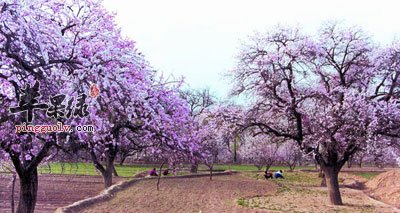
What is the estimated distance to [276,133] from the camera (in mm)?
16906

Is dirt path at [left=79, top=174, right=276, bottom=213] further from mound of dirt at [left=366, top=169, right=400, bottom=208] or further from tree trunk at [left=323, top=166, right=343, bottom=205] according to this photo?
mound of dirt at [left=366, top=169, right=400, bottom=208]

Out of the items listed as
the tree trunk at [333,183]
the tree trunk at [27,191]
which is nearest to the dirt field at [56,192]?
the tree trunk at [27,191]

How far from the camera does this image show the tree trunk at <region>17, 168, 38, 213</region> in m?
8.95

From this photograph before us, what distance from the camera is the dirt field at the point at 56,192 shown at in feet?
53.9

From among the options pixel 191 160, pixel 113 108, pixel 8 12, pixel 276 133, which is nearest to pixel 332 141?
pixel 276 133

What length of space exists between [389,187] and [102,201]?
14.9m

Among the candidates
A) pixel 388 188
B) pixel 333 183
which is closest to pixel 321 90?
pixel 333 183

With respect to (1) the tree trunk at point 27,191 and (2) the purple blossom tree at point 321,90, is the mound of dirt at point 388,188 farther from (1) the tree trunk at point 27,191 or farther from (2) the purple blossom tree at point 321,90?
(1) the tree trunk at point 27,191

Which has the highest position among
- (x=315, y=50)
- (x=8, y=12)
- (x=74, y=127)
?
(x=315, y=50)

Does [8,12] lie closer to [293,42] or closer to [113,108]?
[113,108]

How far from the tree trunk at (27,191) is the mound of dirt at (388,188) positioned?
1410 centimetres

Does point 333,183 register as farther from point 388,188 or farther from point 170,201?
point 388,188

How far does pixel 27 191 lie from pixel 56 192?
12333 millimetres

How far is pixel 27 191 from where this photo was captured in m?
9.05
